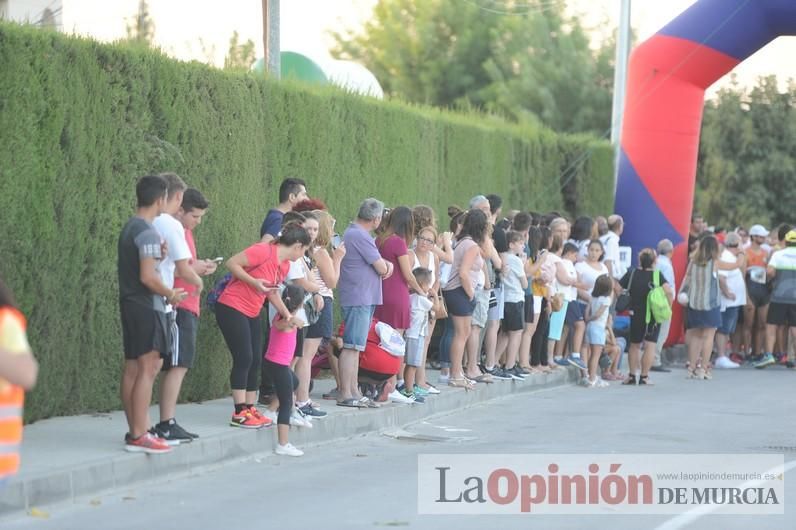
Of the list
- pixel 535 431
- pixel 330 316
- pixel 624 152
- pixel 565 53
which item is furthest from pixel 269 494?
pixel 565 53

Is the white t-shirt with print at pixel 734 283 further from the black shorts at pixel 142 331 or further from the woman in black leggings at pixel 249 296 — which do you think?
the black shorts at pixel 142 331

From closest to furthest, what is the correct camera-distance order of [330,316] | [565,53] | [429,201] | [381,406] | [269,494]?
[269,494], [330,316], [381,406], [429,201], [565,53]

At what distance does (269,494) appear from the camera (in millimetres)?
9383

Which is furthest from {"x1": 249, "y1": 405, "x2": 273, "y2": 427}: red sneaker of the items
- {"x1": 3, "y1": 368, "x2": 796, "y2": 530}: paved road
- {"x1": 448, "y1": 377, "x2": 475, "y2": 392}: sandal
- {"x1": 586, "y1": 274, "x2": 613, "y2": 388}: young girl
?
{"x1": 586, "y1": 274, "x2": 613, "y2": 388}: young girl

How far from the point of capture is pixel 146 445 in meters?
9.88

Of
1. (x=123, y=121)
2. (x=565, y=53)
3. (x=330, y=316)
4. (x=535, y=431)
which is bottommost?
(x=535, y=431)

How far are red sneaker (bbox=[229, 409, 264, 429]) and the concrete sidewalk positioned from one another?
0.09m

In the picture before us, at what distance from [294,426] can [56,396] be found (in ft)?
6.20

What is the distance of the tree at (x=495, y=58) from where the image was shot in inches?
1969

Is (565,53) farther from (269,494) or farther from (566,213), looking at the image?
(269,494)

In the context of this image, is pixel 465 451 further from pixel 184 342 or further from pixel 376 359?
pixel 184 342

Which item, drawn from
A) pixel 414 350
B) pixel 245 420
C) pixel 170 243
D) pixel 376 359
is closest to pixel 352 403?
pixel 376 359

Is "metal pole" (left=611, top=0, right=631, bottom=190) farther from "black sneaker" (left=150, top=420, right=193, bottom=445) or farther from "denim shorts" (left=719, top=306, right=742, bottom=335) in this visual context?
"black sneaker" (left=150, top=420, right=193, bottom=445)

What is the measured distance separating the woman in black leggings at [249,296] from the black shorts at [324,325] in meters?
1.02
